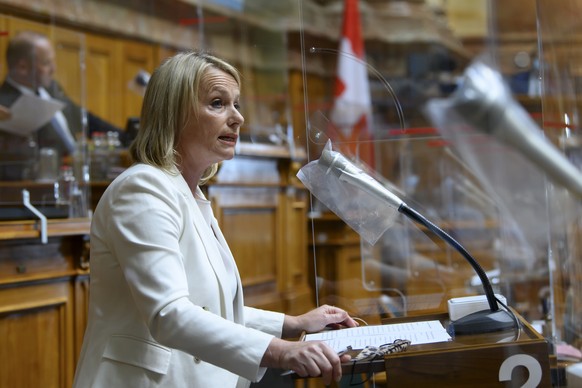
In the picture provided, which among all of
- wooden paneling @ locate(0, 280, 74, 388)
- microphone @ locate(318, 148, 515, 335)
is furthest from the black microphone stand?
wooden paneling @ locate(0, 280, 74, 388)

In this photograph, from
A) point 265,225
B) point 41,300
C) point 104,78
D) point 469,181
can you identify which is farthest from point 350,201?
point 104,78

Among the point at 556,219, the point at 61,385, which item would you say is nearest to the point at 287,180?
the point at 61,385

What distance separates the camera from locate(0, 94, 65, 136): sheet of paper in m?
2.94

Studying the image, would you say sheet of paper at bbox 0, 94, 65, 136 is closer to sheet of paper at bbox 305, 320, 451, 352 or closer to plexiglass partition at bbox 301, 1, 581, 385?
plexiglass partition at bbox 301, 1, 581, 385

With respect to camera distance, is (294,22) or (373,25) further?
(373,25)

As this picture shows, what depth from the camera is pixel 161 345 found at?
3.93 ft

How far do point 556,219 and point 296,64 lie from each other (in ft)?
16.1

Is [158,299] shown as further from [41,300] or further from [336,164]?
[41,300]

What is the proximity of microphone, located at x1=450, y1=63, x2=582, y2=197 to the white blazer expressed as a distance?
65 cm

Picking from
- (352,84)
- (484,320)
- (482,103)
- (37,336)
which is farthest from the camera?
(352,84)

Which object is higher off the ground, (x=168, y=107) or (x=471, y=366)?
(x=168, y=107)

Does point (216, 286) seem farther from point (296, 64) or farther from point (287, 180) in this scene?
point (296, 64)

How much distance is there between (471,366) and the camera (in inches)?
43.9

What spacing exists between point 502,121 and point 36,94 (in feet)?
10.0
